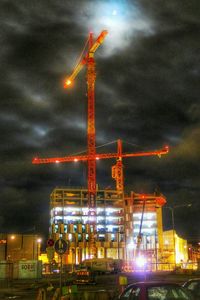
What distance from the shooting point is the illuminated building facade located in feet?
488

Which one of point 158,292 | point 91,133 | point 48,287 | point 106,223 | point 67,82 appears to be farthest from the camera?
point 106,223

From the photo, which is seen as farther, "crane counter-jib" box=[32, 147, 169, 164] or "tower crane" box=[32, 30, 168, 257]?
"crane counter-jib" box=[32, 147, 169, 164]

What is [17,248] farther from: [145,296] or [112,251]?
[145,296]

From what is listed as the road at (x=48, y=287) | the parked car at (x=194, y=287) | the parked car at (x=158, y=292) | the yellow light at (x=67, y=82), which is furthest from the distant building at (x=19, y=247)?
the parked car at (x=158, y=292)

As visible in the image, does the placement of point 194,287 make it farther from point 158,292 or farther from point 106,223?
point 106,223

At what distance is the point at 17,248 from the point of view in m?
123

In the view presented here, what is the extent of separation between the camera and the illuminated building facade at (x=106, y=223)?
148875 millimetres

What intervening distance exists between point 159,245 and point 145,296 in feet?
487

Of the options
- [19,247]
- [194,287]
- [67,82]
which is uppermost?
[67,82]

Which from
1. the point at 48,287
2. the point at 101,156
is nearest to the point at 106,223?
the point at 101,156

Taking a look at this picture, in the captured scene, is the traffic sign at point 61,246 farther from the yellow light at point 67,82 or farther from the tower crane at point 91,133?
the yellow light at point 67,82

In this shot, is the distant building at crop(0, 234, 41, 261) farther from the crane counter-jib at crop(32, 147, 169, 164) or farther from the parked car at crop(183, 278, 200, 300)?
the parked car at crop(183, 278, 200, 300)

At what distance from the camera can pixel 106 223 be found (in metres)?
155

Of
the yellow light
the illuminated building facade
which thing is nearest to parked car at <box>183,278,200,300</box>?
the yellow light
